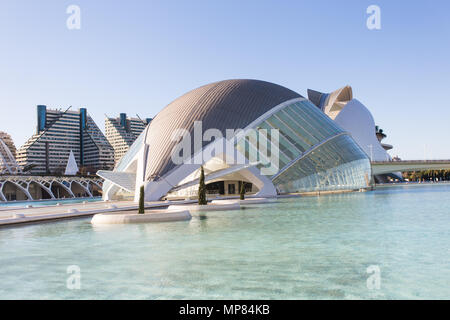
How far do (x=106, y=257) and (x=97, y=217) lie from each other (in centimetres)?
851

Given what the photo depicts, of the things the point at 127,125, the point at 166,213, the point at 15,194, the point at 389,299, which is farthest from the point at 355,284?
the point at 127,125

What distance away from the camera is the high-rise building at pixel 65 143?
6117 inches

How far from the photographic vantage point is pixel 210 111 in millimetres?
38594

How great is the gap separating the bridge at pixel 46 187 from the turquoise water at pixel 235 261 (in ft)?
180

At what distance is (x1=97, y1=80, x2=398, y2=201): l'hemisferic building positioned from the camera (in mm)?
34500

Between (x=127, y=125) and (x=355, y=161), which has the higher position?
(x=127, y=125)

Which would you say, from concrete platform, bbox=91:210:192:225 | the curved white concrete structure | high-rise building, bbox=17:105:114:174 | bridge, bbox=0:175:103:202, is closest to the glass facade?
concrete platform, bbox=91:210:192:225

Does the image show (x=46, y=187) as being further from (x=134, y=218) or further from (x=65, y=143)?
(x=65, y=143)

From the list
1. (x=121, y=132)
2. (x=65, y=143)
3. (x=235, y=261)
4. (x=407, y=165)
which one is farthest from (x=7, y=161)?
(x=235, y=261)

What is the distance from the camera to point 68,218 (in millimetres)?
20062

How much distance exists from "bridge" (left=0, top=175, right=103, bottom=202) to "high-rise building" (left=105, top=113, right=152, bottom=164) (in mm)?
94011

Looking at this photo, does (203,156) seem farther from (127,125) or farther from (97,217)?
(127,125)

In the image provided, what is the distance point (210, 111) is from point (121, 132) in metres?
150

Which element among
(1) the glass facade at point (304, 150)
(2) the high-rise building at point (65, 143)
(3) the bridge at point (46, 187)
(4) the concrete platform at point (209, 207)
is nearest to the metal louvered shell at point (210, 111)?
(1) the glass facade at point (304, 150)
